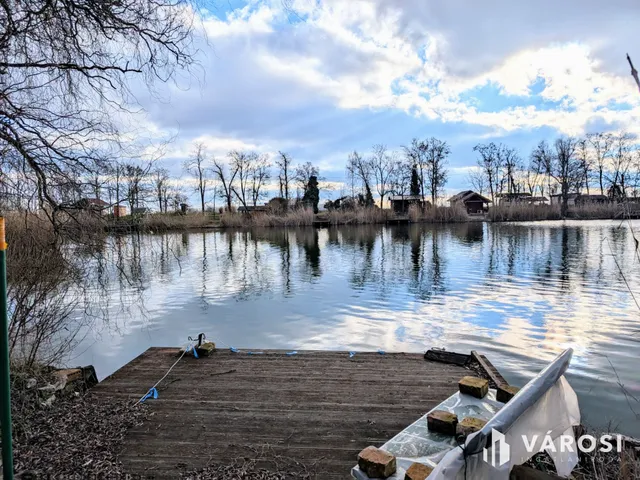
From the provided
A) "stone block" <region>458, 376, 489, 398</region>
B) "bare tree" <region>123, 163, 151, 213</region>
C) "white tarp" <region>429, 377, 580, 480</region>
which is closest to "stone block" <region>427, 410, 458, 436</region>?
"stone block" <region>458, 376, 489, 398</region>

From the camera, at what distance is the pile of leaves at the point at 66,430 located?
2.92 meters

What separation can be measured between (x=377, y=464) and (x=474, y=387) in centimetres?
166

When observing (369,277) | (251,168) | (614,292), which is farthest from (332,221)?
(614,292)

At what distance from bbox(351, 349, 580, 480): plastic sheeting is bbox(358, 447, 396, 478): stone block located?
0.15 feet

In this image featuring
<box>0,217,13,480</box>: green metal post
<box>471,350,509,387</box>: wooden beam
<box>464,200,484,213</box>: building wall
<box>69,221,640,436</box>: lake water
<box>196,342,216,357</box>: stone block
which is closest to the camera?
<box>0,217,13,480</box>: green metal post

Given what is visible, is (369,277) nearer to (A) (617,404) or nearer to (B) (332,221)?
(A) (617,404)

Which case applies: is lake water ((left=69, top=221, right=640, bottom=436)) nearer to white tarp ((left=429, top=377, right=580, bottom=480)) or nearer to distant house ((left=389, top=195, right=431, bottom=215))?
white tarp ((left=429, top=377, right=580, bottom=480))

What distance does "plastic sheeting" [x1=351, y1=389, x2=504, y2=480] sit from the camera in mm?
2841

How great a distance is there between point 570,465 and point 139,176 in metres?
4.37

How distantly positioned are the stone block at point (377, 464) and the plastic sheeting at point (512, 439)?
46 mm

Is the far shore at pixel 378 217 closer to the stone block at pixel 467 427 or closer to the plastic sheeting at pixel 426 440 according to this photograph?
the plastic sheeting at pixel 426 440

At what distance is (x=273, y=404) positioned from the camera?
4.07 meters

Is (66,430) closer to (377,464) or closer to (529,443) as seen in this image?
(377,464)

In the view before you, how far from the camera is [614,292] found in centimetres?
1108
